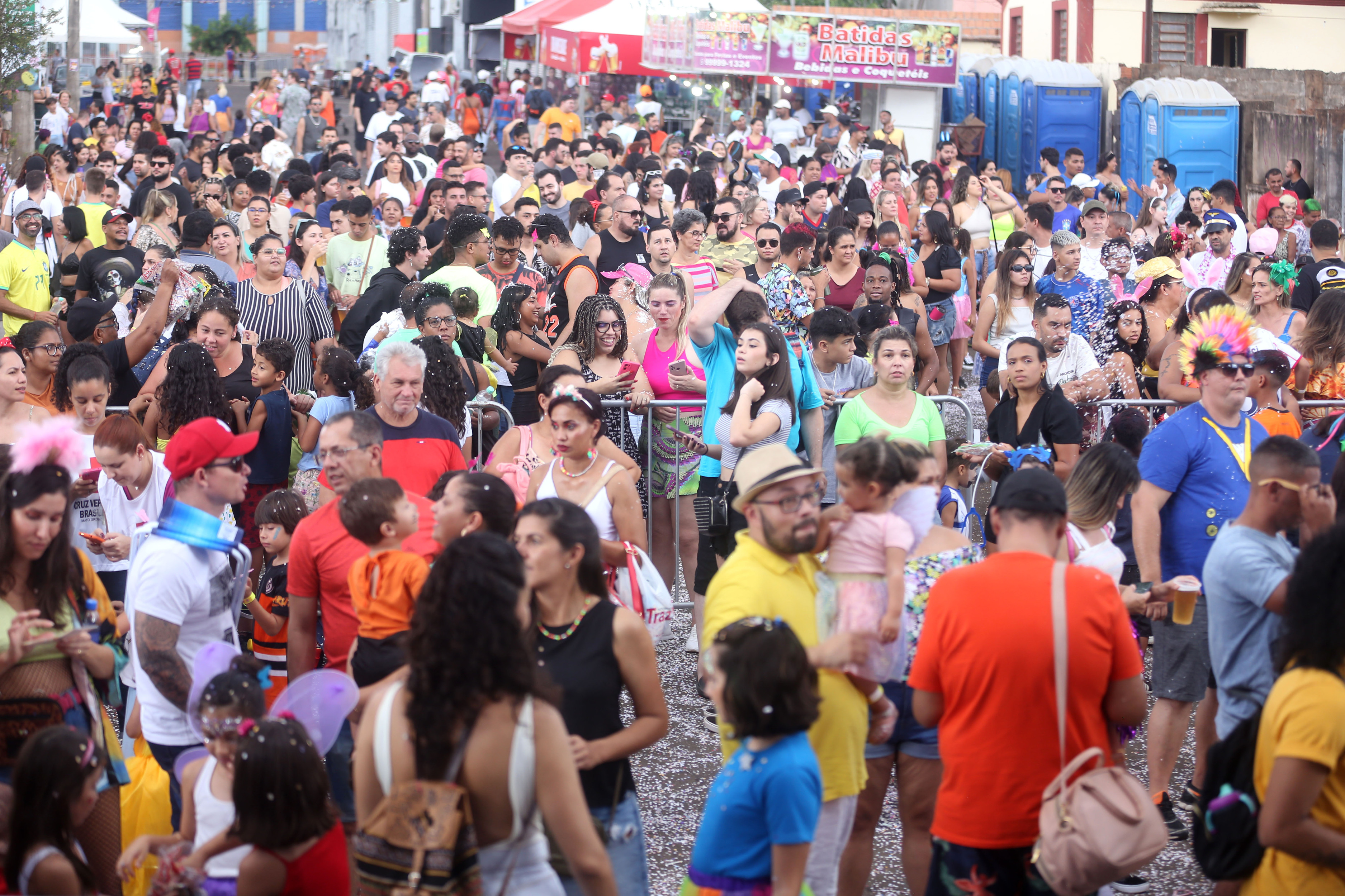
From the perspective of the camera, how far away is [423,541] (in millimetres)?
4363

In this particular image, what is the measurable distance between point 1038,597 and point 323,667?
277cm

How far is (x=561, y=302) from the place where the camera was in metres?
8.63

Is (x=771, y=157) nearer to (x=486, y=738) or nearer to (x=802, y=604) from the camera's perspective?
(x=802, y=604)

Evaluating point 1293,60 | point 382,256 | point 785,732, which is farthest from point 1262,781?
point 1293,60

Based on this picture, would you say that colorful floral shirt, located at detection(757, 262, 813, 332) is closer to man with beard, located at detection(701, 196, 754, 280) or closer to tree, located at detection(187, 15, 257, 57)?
man with beard, located at detection(701, 196, 754, 280)

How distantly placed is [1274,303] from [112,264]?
7.23 meters

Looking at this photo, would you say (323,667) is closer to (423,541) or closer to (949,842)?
(423,541)

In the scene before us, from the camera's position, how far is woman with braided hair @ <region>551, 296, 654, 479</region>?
695 cm

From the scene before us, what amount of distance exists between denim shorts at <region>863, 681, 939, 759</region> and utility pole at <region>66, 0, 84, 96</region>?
23357 mm

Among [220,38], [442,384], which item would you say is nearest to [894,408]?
[442,384]

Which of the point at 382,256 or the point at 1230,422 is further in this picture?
the point at 382,256

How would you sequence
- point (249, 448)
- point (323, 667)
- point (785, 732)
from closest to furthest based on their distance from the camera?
point (785, 732)
point (249, 448)
point (323, 667)

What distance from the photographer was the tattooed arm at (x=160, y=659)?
4020 mm

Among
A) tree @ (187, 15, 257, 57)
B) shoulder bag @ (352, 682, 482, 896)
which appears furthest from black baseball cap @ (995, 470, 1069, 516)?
tree @ (187, 15, 257, 57)
